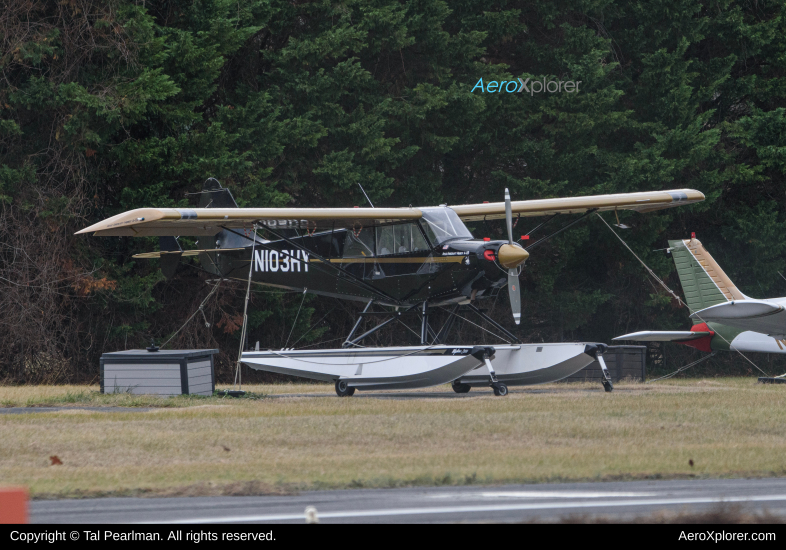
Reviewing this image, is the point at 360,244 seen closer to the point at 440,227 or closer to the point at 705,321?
the point at 440,227

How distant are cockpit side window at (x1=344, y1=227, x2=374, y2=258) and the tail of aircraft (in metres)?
7.83

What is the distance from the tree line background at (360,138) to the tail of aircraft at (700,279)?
1842 millimetres

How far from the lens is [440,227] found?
55.9 ft

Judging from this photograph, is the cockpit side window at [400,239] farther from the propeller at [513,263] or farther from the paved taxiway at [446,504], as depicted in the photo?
the paved taxiway at [446,504]

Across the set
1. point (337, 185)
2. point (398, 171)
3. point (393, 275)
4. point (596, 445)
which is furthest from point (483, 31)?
point (596, 445)

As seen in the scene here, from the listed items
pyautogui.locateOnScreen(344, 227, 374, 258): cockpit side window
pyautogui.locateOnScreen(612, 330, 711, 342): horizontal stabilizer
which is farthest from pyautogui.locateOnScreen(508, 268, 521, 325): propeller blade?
pyautogui.locateOnScreen(612, 330, 711, 342): horizontal stabilizer

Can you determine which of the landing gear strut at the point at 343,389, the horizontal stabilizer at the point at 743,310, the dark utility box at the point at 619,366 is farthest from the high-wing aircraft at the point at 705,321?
the landing gear strut at the point at 343,389

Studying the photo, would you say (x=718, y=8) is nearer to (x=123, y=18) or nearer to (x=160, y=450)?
(x=123, y=18)

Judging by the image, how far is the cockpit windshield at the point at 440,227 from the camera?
16969 millimetres

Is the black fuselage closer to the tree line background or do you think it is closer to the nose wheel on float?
the nose wheel on float

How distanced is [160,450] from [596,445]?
4227 millimetres

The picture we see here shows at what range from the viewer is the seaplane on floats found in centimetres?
1572

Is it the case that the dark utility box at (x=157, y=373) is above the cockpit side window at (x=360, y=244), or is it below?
below
